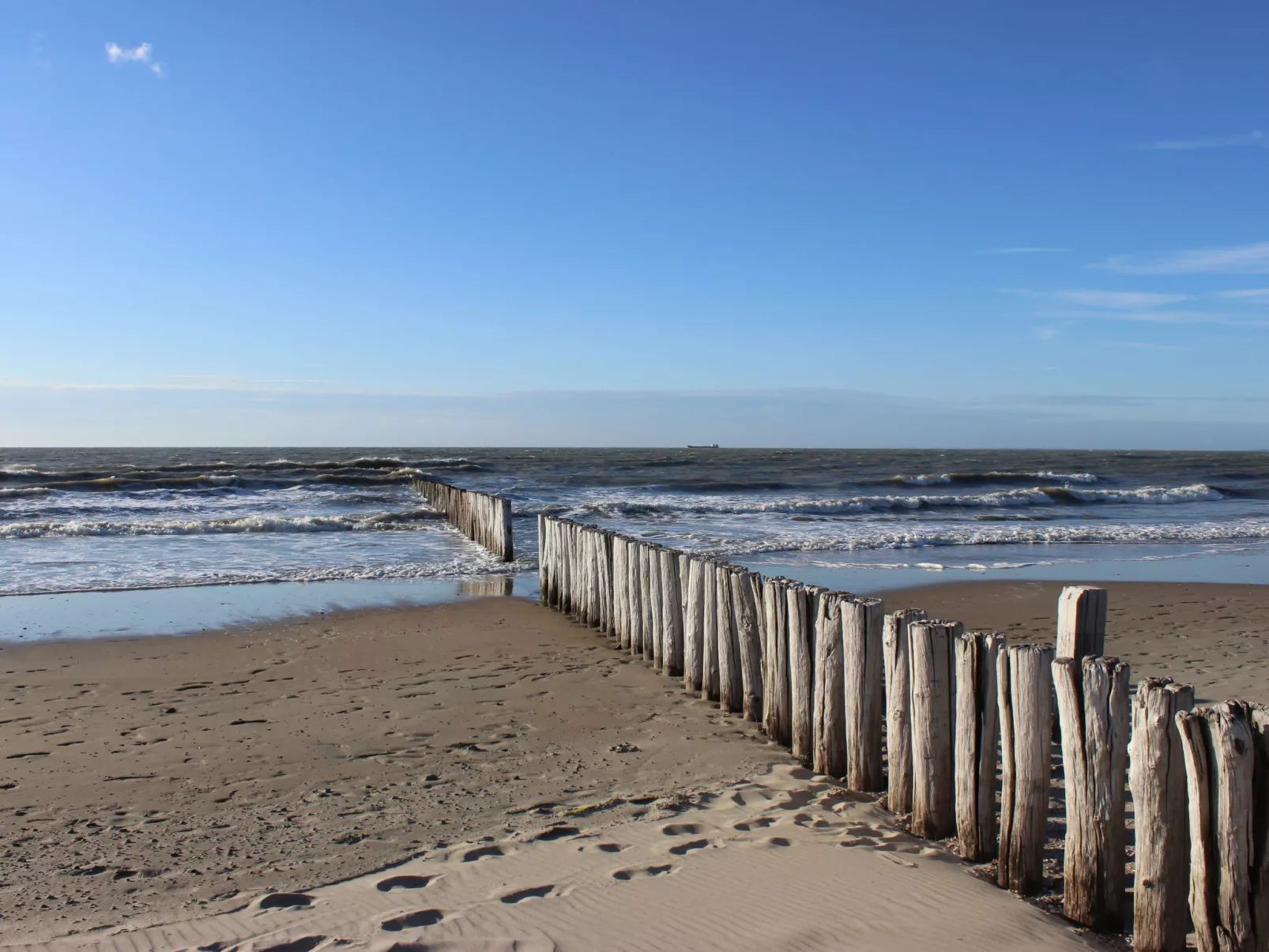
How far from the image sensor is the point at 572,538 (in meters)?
10.9

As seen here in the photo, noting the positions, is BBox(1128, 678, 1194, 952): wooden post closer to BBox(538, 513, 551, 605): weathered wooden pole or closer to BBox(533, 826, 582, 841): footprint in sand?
BBox(533, 826, 582, 841): footprint in sand

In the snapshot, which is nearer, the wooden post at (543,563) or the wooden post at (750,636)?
the wooden post at (750,636)

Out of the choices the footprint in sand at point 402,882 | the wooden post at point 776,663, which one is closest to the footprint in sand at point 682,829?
the footprint in sand at point 402,882

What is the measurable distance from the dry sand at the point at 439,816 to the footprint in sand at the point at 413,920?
0.04ft

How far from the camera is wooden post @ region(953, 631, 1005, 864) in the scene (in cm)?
416

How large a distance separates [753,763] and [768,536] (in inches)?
594

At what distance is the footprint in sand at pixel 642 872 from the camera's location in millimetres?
3930

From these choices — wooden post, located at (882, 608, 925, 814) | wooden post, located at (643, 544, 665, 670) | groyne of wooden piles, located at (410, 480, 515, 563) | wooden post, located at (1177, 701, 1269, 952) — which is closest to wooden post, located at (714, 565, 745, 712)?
wooden post, located at (643, 544, 665, 670)

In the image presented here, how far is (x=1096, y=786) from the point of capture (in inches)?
142

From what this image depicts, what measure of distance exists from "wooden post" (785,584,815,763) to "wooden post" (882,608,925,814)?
2.59 ft

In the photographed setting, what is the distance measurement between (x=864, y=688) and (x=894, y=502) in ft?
86.4

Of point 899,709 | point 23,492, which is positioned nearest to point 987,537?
point 899,709

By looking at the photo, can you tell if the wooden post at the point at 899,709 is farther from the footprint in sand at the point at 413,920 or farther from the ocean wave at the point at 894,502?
the ocean wave at the point at 894,502

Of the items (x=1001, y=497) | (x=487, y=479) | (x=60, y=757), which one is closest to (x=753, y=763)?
(x=60, y=757)
